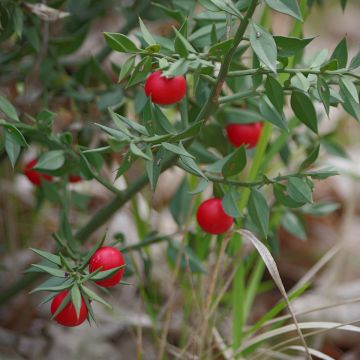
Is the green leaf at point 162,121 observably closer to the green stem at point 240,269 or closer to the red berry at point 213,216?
the red berry at point 213,216

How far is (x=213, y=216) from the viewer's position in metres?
1.13

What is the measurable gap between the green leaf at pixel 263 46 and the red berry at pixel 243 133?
1.48 feet

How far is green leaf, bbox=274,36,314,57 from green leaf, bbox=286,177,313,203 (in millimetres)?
205

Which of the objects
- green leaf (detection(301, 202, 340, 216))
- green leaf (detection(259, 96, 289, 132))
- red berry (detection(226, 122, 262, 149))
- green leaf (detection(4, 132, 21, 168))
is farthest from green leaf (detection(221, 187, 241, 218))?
green leaf (detection(301, 202, 340, 216))

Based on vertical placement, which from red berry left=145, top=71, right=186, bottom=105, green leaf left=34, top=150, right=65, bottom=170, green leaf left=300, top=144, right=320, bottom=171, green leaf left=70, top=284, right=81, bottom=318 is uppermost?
red berry left=145, top=71, right=186, bottom=105

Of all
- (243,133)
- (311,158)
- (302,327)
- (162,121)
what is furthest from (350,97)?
(302,327)

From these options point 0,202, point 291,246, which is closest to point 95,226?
point 0,202

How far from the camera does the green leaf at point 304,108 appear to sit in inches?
40.1

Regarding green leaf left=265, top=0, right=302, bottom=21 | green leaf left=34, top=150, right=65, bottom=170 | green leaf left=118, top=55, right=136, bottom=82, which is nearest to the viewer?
green leaf left=265, top=0, right=302, bottom=21

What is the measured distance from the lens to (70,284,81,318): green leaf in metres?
0.89

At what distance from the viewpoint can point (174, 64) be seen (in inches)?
34.4

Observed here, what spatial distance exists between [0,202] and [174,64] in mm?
1430

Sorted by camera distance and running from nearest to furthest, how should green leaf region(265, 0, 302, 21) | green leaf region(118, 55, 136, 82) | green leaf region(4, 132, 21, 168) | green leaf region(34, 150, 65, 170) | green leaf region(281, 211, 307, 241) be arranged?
green leaf region(265, 0, 302, 21) < green leaf region(118, 55, 136, 82) < green leaf region(4, 132, 21, 168) < green leaf region(34, 150, 65, 170) < green leaf region(281, 211, 307, 241)

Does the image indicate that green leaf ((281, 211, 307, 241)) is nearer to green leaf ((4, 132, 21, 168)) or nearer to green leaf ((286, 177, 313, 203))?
green leaf ((286, 177, 313, 203))
